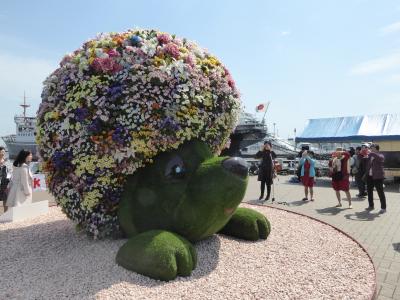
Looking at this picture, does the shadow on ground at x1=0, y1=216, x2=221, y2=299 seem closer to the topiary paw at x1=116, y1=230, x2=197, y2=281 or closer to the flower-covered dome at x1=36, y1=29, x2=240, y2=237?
the topiary paw at x1=116, y1=230, x2=197, y2=281

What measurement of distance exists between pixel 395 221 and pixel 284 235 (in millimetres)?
3946

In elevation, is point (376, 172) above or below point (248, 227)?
above

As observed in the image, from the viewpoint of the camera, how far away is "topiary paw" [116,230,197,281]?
14.0ft

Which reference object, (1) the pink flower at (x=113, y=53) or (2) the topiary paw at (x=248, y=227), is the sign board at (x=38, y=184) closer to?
(1) the pink flower at (x=113, y=53)

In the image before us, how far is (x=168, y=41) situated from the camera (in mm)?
5648

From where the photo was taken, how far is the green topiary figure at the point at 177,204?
4.44 m

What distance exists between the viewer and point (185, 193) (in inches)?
Result: 196

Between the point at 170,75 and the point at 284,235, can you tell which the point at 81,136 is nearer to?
the point at 170,75

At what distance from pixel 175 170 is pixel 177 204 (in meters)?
0.50

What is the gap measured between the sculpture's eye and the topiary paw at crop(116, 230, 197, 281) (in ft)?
2.76

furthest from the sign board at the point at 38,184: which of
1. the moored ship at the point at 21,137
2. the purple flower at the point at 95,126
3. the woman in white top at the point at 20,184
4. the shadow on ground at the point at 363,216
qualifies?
the moored ship at the point at 21,137

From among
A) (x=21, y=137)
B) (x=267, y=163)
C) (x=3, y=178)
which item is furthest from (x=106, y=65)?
(x=21, y=137)

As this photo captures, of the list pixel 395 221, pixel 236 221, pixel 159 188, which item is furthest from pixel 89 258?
pixel 395 221

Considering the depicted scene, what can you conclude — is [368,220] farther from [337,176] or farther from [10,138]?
[10,138]
